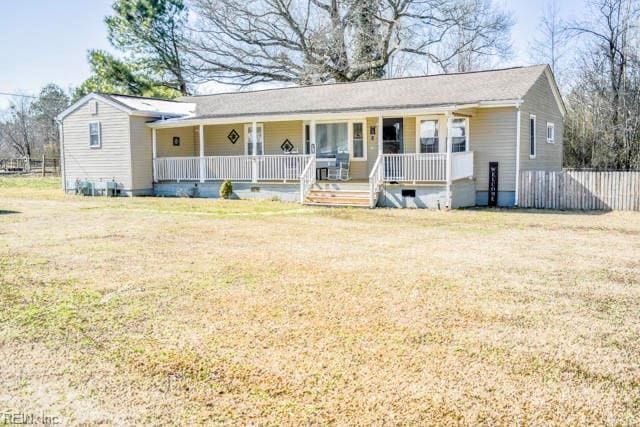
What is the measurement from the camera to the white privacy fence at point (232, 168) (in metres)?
17.6

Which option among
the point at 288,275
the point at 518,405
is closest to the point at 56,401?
the point at 518,405

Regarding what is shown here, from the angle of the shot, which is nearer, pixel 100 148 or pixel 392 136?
pixel 392 136

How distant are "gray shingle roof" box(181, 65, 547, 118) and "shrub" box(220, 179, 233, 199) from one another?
7.68ft

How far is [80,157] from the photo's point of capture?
68.8 ft

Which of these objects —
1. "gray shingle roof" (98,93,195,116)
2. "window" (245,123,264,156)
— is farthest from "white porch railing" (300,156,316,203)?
"gray shingle roof" (98,93,195,116)

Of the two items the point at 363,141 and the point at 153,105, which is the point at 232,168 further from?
the point at 153,105

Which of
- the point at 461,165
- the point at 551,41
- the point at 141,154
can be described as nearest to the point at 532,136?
the point at 461,165

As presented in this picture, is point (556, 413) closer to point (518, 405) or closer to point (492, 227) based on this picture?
point (518, 405)

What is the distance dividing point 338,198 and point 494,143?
4.86 m

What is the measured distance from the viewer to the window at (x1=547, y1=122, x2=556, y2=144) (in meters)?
19.5

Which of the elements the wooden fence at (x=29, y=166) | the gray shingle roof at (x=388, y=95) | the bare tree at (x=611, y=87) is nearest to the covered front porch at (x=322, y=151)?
the gray shingle roof at (x=388, y=95)

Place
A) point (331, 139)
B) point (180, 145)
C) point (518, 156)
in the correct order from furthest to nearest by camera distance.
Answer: point (180, 145) → point (331, 139) → point (518, 156)

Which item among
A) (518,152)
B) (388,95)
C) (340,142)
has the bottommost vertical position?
(518,152)

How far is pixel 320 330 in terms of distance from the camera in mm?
4762
